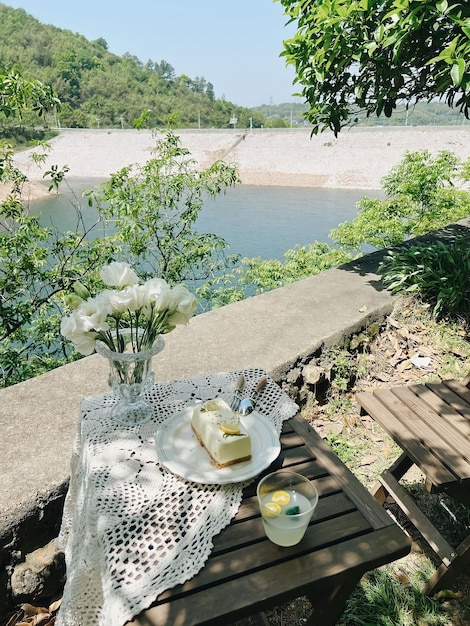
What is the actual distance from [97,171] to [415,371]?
27091 mm

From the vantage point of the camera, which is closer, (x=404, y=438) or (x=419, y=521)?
(x=404, y=438)

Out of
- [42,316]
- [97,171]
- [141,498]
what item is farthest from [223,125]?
[141,498]

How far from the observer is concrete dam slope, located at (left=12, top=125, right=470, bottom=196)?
2234 centimetres

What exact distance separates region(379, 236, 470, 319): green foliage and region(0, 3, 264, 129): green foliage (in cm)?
2377

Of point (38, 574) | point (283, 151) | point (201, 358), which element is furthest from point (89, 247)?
point (283, 151)

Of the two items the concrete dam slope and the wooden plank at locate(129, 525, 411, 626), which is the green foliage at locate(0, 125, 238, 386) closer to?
the wooden plank at locate(129, 525, 411, 626)

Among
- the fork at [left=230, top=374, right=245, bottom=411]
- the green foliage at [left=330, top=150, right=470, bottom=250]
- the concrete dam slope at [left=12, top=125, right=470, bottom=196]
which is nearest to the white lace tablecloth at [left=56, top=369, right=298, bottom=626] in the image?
the fork at [left=230, top=374, right=245, bottom=411]

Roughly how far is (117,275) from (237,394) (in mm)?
501

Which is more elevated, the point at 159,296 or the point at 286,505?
the point at 159,296

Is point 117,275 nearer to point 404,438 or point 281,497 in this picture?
point 281,497

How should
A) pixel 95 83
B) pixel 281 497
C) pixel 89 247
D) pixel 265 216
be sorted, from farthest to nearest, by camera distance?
pixel 95 83 < pixel 265 216 < pixel 89 247 < pixel 281 497

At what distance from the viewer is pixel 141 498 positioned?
0.98 metres

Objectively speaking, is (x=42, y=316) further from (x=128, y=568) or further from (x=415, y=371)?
(x=128, y=568)

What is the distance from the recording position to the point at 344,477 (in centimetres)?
109
